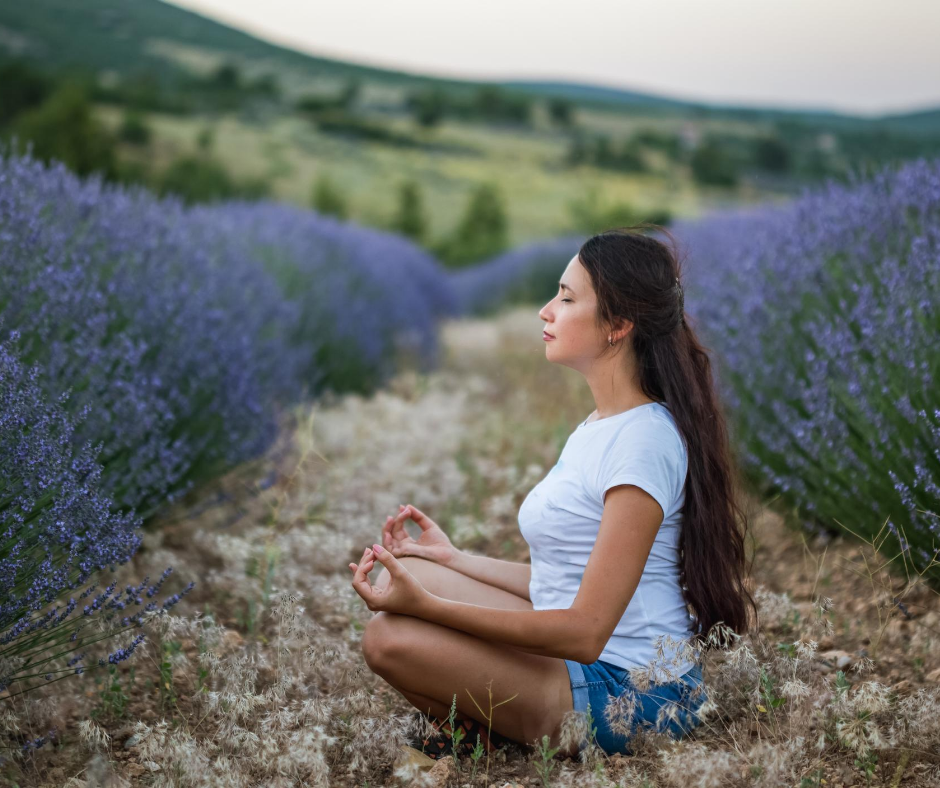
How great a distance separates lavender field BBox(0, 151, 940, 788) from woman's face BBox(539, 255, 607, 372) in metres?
0.34

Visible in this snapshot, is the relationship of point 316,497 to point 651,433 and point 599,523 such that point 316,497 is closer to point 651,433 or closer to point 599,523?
point 599,523

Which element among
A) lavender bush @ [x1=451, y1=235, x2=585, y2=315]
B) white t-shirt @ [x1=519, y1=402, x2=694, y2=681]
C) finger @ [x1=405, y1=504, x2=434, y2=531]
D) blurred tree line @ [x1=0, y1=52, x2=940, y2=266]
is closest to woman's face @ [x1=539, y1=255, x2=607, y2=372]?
white t-shirt @ [x1=519, y1=402, x2=694, y2=681]

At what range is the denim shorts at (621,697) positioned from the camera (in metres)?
1.76

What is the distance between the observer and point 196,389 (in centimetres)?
306

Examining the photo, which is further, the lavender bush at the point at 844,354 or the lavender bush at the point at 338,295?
the lavender bush at the point at 338,295

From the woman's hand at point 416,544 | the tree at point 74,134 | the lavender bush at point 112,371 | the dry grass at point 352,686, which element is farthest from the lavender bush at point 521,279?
the woman's hand at point 416,544

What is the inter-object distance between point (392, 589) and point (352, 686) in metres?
0.43

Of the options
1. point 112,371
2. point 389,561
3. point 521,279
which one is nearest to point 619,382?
point 389,561

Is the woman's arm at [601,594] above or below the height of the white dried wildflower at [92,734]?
above

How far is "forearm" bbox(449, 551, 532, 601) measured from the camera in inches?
81.7

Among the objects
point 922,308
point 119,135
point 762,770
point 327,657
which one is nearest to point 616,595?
point 762,770

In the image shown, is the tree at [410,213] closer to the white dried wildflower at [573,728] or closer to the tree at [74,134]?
the tree at [74,134]

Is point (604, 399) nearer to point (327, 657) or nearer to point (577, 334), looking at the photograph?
point (577, 334)

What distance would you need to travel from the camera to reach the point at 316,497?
11.5 ft
